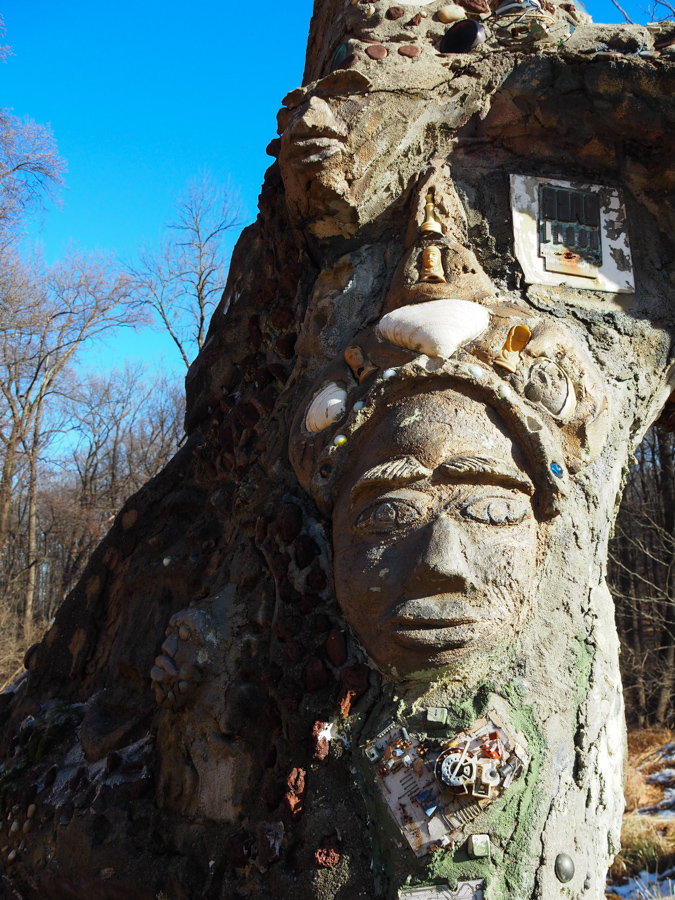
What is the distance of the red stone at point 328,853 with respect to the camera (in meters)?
2.07

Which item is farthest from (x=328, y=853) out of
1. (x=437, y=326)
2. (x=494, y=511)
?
(x=437, y=326)

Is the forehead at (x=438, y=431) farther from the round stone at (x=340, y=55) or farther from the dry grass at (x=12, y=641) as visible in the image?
the dry grass at (x=12, y=641)

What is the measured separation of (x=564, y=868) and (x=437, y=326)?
1630 mm

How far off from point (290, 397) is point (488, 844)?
1.83 m

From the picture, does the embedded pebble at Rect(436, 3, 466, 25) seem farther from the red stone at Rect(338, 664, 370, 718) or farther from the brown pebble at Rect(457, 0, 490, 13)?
the red stone at Rect(338, 664, 370, 718)

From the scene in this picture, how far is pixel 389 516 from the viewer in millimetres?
2301

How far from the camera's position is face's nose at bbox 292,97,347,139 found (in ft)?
9.41

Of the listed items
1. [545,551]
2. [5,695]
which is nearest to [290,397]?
[545,551]

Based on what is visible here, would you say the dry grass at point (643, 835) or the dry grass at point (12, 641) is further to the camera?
the dry grass at point (12, 641)

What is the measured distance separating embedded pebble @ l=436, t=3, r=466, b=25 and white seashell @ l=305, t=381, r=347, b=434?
1826 mm

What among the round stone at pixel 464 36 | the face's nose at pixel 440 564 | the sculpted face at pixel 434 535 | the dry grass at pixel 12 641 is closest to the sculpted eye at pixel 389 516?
the sculpted face at pixel 434 535

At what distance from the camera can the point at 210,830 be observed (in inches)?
97.7

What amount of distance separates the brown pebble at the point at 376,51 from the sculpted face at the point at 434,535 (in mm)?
1584

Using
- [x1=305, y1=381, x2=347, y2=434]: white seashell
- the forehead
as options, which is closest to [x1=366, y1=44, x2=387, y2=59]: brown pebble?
[x1=305, y1=381, x2=347, y2=434]: white seashell
